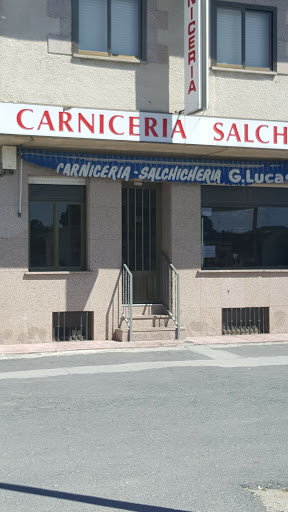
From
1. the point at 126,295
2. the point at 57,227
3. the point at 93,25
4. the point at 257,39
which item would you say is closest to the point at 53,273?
the point at 57,227

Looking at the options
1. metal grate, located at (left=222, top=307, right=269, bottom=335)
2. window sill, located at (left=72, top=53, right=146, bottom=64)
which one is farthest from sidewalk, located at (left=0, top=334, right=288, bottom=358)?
window sill, located at (left=72, top=53, right=146, bottom=64)

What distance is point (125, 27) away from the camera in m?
14.6

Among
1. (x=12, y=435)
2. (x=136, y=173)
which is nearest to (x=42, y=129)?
(x=136, y=173)

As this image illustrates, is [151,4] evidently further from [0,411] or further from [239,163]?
[0,411]

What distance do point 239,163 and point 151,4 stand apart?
3876mm

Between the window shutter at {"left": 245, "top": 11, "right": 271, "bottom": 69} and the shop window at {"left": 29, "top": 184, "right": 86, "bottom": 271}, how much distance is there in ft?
15.4

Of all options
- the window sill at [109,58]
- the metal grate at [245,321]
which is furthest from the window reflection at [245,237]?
the window sill at [109,58]

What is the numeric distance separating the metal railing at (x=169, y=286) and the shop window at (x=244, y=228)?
0.91 m

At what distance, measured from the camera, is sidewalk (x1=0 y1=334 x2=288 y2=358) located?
13.5 metres

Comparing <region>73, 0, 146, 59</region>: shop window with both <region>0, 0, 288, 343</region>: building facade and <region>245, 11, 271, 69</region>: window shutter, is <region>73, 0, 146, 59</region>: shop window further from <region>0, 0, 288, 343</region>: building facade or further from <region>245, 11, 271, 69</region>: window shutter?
<region>245, 11, 271, 69</region>: window shutter

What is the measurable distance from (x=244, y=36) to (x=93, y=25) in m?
3.37

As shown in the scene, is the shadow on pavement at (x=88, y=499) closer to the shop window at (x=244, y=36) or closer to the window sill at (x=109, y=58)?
the window sill at (x=109, y=58)

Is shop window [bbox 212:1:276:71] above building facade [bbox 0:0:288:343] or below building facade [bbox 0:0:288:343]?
above

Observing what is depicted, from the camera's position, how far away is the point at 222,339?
1534 centimetres
